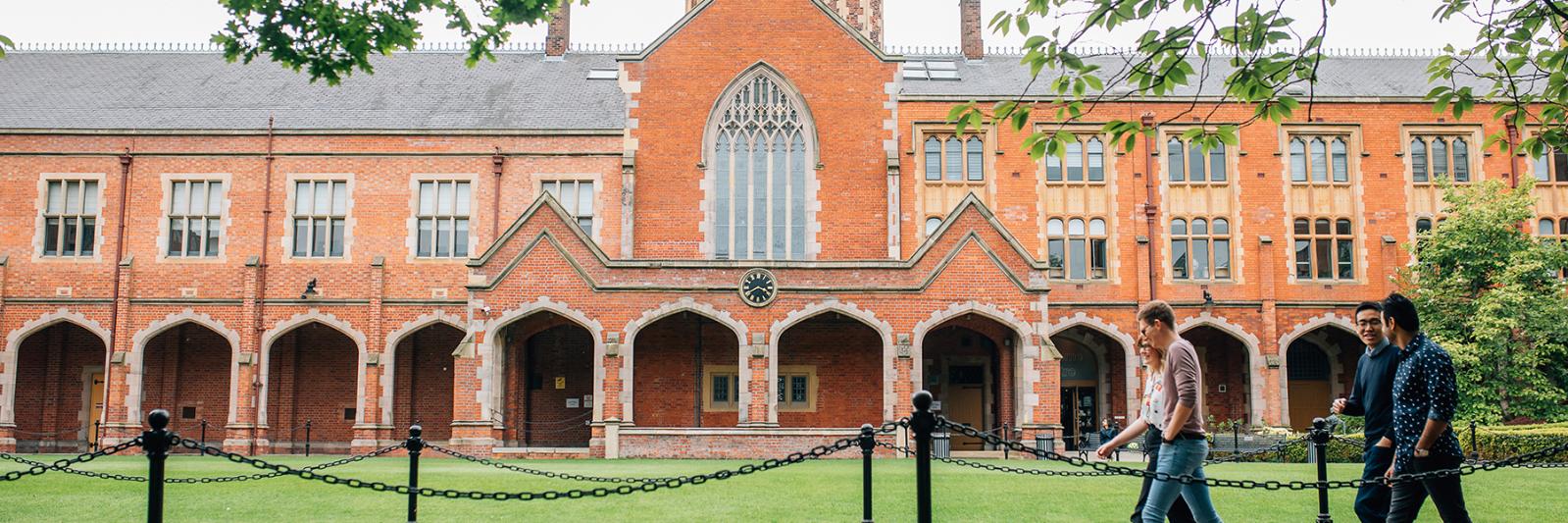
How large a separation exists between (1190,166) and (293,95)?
73.1ft

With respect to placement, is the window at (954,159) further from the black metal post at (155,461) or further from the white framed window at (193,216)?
the black metal post at (155,461)

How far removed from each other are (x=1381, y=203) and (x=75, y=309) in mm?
30560

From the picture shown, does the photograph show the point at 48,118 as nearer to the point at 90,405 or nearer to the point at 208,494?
the point at 90,405

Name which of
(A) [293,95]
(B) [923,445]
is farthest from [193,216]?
(B) [923,445]

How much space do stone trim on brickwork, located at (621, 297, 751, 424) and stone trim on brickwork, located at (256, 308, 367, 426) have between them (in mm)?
7649

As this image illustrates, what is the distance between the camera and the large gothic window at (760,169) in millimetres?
28109

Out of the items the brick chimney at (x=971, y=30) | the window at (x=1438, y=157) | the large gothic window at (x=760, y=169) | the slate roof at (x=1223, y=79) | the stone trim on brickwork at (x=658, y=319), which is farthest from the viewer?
the brick chimney at (x=971, y=30)

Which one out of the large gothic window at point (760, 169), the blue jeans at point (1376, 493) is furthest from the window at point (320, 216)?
the blue jeans at point (1376, 493)

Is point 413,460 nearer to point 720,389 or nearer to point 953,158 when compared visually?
point 720,389

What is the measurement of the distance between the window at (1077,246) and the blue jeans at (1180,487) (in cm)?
2285

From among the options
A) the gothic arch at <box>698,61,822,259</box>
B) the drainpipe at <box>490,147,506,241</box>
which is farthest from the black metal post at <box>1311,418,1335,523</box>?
the drainpipe at <box>490,147,506,241</box>

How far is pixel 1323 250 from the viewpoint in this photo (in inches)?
1182

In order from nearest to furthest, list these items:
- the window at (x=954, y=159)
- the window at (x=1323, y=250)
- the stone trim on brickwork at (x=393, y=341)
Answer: the stone trim on brickwork at (x=393, y=341) → the window at (x=1323, y=250) → the window at (x=954, y=159)

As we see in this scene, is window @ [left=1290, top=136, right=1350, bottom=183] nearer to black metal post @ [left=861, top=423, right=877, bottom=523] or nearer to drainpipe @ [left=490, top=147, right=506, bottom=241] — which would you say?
drainpipe @ [left=490, top=147, right=506, bottom=241]
